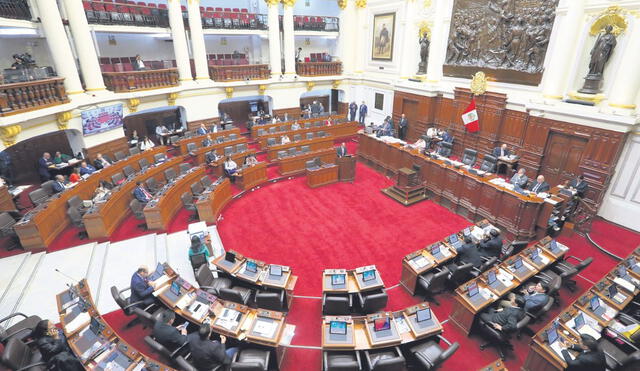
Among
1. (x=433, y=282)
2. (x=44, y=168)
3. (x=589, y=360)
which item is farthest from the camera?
(x=44, y=168)

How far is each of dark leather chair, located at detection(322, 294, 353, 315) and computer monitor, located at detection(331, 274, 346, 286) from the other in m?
0.26

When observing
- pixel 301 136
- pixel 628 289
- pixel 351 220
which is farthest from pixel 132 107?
pixel 628 289

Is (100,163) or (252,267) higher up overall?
(100,163)

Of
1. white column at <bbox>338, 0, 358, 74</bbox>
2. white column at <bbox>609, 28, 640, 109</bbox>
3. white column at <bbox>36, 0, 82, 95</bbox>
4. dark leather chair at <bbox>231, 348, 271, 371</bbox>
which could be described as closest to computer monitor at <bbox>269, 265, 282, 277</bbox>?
dark leather chair at <bbox>231, 348, 271, 371</bbox>

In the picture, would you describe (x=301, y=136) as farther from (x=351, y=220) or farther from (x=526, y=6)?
(x=526, y=6)

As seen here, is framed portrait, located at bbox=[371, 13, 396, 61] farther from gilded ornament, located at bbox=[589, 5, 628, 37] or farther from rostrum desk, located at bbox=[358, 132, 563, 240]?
gilded ornament, located at bbox=[589, 5, 628, 37]

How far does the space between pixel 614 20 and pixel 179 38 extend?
16.2m

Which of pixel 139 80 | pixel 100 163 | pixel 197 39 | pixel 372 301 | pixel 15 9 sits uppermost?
pixel 15 9

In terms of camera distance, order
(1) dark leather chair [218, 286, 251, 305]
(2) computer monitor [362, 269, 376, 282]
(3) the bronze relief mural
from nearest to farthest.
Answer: (1) dark leather chair [218, 286, 251, 305] → (2) computer monitor [362, 269, 376, 282] → (3) the bronze relief mural

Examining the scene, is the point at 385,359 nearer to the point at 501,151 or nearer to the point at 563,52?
the point at 501,151

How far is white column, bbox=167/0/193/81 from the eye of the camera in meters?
14.2

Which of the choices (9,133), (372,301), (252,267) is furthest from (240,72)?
(372,301)

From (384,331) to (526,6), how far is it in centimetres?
1227

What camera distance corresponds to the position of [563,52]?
10.2 meters
